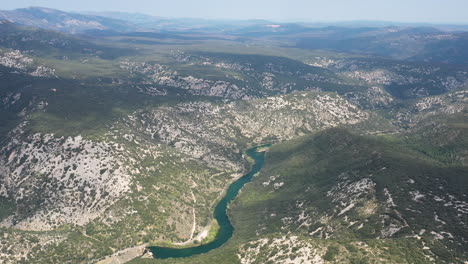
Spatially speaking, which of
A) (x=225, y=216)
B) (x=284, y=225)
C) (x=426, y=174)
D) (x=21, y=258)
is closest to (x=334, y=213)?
(x=284, y=225)

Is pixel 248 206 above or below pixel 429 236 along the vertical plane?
below

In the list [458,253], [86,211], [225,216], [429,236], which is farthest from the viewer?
[225,216]

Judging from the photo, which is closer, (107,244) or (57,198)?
(107,244)

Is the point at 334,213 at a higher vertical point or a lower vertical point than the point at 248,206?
higher

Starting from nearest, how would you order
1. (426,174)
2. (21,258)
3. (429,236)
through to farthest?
1. (429,236)
2. (21,258)
3. (426,174)

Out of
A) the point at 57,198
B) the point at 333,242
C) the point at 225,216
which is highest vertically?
the point at 333,242

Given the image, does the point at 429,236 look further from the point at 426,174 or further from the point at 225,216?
the point at 225,216

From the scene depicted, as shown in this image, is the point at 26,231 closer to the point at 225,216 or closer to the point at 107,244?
the point at 107,244

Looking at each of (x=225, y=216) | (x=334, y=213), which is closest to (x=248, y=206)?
(x=225, y=216)

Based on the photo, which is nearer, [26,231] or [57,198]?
[26,231]
